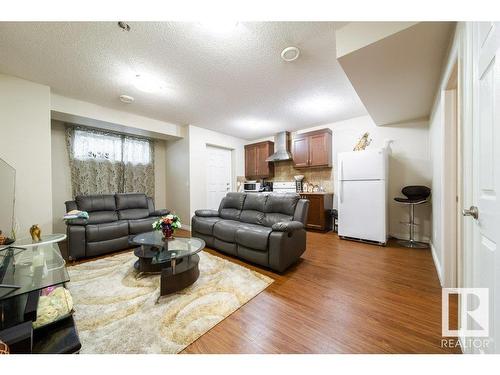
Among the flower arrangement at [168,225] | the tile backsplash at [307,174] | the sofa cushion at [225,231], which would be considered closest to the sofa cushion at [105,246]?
the flower arrangement at [168,225]

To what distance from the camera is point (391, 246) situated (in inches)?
124

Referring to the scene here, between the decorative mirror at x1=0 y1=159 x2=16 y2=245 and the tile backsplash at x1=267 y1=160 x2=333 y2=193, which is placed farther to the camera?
the tile backsplash at x1=267 y1=160 x2=333 y2=193

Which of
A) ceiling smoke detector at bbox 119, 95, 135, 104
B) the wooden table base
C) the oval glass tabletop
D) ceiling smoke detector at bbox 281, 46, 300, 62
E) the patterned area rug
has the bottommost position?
the patterned area rug

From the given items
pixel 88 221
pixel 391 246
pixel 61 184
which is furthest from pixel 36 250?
pixel 391 246

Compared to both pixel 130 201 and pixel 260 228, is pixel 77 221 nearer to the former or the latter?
pixel 130 201

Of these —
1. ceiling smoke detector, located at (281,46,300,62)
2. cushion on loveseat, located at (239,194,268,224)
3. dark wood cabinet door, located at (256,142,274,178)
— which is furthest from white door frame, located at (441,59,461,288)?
dark wood cabinet door, located at (256,142,274,178)

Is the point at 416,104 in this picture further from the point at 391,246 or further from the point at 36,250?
the point at 36,250

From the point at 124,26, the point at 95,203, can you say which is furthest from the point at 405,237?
the point at 95,203

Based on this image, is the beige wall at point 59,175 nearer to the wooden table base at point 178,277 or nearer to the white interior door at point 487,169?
the wooden table base at point 178,277

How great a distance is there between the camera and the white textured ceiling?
1.75 meters

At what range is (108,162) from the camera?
4.10 meters

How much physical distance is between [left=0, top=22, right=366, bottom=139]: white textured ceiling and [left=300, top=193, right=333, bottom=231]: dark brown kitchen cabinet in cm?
183

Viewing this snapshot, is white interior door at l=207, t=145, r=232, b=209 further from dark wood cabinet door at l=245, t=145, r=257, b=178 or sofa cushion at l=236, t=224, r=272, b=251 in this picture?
sofa cushion at l=236, t=224, r=272, b=251
